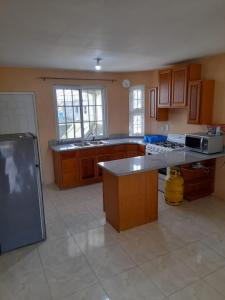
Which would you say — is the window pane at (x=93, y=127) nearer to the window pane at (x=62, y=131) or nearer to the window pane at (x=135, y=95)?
the window pane at (x=62, y=131)

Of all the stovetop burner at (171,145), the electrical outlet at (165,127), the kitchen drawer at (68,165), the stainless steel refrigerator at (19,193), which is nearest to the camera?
the stainless steel refrigerator at (19,193)

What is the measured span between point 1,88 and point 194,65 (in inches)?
138

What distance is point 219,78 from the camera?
3.53 m

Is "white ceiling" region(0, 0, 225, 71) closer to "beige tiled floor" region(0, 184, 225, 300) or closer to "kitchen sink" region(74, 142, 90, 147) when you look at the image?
"kitchen sink" region(74, 142, 90, 147)

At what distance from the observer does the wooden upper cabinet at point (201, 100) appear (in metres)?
3.57

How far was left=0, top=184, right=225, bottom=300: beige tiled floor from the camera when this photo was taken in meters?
1.99

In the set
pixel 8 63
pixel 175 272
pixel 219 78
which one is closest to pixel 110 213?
pixel 175 272

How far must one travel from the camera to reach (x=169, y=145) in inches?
165

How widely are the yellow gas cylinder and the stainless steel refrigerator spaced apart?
2.04m

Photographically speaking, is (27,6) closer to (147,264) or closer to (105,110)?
(147,264)

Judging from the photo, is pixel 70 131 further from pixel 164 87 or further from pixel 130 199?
pixel 130 199

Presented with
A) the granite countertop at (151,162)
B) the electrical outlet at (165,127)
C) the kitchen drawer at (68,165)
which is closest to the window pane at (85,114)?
the kitchen drawer at (68,165)

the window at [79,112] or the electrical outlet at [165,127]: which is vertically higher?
the window at [79,112]

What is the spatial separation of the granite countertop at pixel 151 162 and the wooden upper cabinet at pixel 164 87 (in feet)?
3.87
